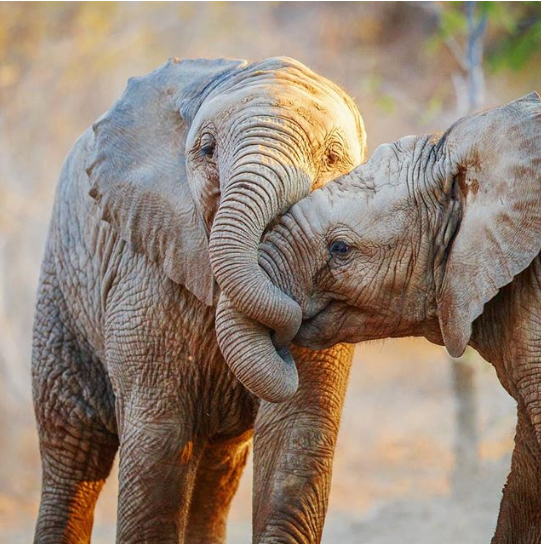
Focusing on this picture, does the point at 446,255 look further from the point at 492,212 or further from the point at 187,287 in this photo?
the point at 187,287

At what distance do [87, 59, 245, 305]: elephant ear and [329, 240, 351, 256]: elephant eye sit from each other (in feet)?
2.67

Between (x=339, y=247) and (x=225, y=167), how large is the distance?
64cm

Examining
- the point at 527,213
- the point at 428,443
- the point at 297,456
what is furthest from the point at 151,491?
the point at 428,443

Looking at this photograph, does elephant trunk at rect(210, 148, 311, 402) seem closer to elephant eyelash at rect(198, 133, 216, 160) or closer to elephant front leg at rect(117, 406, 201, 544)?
elephant eyelash at rect(198, 133, 216, 160)

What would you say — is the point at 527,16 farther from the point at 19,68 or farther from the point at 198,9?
the point at 19,68

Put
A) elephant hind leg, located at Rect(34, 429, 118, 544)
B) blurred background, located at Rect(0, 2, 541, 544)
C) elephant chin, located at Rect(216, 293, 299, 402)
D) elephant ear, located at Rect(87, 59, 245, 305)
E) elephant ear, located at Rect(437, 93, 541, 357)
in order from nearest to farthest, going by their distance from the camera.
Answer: elephant ear, located at Rect(437, 93, 541, 357) < elephant chin, located at Rect(216, 293, 299, 402) < elephant ear, located at Rect(87, 59, 245, 305) < elephant hind leg, located at Rect(34, 429, 118, 544) < blurred background, located at Rect(0, 2, 541, 544)

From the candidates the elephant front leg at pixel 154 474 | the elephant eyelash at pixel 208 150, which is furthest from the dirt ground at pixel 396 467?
the elephant eyelash at pixel 208 150

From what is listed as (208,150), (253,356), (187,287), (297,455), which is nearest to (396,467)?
(297,455)

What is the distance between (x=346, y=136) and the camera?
535cm

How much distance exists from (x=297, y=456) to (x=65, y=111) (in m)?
10.1

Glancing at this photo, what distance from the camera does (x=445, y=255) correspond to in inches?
187

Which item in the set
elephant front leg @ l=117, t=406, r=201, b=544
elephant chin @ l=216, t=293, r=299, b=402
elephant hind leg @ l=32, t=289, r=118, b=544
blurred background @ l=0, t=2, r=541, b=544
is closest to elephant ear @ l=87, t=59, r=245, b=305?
elephant front leg @ l=117, t=406, r=201, b=544

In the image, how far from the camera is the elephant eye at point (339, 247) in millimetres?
4766

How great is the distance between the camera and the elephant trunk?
15.0ft
